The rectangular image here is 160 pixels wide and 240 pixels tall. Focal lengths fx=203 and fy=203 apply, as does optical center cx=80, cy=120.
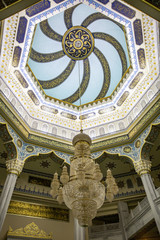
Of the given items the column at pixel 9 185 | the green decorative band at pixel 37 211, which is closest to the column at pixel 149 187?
the column at pixel 9 185

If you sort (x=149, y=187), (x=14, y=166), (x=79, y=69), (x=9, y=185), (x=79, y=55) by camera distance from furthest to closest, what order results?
(x=79, y=69)
(x=79, y=55)
(x=14, y=166)
(x=149, y=187)
(x=9, y=185)

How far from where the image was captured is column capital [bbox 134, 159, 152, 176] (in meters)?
5.82

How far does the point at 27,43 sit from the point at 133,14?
3349mm

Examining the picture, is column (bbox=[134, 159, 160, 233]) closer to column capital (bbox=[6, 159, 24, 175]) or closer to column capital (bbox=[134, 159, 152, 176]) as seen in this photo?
column capital (bbox=[134, 159, 152, 176])

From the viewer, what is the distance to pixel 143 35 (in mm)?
6094

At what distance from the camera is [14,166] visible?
5.70 meters

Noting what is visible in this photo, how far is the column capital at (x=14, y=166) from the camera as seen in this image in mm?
5617

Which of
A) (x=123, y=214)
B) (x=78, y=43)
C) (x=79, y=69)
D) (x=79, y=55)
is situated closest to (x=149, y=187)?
(x=123, y=214)

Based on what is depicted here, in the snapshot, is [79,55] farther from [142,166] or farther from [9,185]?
[9,185]

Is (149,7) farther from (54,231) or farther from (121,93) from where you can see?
(54,231)

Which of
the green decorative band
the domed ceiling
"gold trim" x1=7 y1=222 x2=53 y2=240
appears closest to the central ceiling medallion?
the domed ceiling

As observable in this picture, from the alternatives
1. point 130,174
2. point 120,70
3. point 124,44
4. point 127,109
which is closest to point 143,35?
point 124,44

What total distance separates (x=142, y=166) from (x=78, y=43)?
5.22 metres

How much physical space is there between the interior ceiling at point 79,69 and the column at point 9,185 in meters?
1.01
